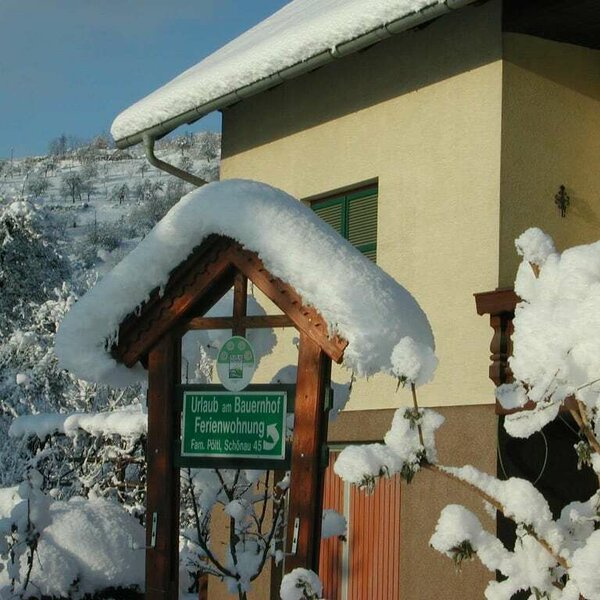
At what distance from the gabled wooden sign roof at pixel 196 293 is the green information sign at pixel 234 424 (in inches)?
16.3

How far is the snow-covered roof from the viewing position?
8.98 metres

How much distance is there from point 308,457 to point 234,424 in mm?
517

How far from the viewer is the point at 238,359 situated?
6.04 m

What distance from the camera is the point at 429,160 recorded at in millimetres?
9922

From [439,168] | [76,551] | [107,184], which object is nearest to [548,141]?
[439,168]

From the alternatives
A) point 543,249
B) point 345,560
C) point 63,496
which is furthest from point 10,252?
point 543,249

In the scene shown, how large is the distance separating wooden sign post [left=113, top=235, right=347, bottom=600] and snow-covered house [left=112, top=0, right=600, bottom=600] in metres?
3.06

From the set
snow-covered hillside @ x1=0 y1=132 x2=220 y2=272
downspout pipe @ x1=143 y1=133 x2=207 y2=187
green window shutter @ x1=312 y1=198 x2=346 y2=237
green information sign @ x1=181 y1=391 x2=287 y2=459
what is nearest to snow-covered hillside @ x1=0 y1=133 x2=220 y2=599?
green information sign @ x1=181 y1=391 x2=287 y2=459

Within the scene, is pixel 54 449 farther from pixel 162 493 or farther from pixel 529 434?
pixel 529 434

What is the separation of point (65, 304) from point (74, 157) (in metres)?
109

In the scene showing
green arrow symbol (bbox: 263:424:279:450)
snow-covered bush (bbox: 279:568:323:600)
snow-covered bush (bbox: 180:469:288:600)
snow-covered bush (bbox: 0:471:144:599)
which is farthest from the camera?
snow-covered bush (bbox: 0:471:144:599)

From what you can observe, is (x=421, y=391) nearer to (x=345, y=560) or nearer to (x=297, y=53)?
(x=345, y=560)

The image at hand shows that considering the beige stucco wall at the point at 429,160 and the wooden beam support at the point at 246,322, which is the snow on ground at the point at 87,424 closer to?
the beige stucco wall at the point at 429,160

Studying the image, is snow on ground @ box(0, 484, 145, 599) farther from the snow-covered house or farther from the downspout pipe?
the downspout pipe
